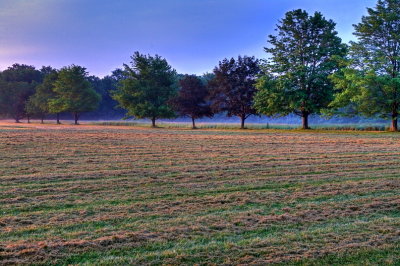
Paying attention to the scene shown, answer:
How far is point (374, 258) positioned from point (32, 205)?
6373mm

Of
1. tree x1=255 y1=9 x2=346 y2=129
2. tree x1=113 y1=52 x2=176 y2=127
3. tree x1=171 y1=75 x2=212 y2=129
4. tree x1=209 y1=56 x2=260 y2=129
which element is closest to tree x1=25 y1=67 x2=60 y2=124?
tree x1=113 y1=52 x2=176 y2=127

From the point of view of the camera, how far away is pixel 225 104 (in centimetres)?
4988

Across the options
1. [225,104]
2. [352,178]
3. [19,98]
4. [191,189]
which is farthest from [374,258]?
[19,98]

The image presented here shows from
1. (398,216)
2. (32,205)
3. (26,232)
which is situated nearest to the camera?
(26,232)

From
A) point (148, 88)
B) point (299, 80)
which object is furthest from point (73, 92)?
point (299, 80)

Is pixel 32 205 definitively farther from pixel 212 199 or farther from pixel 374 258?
pixel 374 258

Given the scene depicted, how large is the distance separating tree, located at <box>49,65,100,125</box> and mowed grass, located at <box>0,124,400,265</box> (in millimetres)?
57269

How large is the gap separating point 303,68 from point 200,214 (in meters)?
37.2

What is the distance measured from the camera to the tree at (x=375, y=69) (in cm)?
3356

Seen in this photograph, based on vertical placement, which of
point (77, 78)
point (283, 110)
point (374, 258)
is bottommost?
point (374, 258)

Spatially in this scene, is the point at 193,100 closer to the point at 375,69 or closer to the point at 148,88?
the point at 148,88

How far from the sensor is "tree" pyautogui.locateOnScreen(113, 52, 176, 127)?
176 feet

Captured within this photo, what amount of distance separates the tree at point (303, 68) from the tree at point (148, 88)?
1814 cm

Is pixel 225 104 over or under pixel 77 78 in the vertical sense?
under
